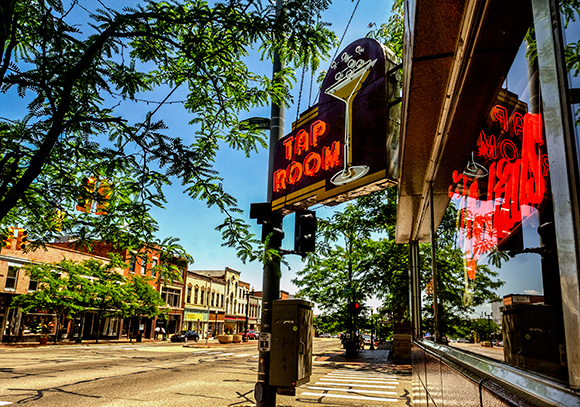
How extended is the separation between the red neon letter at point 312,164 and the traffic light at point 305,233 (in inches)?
30.7

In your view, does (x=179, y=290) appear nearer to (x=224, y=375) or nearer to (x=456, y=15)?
(x=224, y=375)

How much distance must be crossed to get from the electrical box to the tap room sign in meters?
2.08

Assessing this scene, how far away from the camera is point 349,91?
6684 mm

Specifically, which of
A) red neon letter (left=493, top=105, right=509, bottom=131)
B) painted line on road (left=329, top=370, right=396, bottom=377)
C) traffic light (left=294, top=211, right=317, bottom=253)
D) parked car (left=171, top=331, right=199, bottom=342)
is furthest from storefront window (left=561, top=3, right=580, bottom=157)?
parked car (left=171, top=331, right=199, bottom=342)

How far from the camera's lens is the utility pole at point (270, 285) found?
6840 mm

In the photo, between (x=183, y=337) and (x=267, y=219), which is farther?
(x=183, y=337)

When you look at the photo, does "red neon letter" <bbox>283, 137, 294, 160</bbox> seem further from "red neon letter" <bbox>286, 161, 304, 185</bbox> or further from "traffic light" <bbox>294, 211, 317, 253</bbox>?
"traffic light" <bbox>294, 211, 317, 253</bbox>

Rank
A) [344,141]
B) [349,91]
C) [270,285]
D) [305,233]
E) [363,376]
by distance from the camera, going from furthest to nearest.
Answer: [363,376] < [305,233] < [270,285] < [349,91] < [344,141]

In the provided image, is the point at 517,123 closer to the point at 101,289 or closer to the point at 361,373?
the point at 361,373

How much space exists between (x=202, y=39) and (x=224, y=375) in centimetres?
1269

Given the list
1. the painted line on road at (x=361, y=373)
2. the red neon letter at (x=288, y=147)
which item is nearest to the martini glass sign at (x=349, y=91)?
the red neon letter at (x=288, y=147)

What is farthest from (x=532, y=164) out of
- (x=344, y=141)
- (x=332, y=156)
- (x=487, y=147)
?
(x=332, y=156)

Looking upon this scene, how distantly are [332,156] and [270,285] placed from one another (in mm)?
2537

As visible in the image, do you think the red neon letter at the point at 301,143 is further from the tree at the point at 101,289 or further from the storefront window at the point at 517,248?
the tree at the point at 101,289
